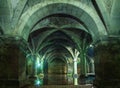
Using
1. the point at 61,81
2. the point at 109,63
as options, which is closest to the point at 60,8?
the point at 109,63

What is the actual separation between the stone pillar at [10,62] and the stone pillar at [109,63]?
4.63 meters

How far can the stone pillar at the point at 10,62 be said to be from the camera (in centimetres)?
1212

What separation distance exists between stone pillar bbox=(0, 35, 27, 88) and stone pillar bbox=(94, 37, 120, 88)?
463cm

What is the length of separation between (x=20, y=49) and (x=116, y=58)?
5444mm

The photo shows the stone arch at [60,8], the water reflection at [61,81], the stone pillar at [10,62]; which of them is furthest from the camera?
the water reflection at [61,81]

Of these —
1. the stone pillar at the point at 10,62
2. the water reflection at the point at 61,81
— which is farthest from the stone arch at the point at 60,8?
the water reflection at the point at 61,81

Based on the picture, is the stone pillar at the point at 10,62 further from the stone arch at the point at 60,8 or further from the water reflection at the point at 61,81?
the water reflection at the point at 61,81

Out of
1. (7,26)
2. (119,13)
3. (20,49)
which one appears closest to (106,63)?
(119,13)

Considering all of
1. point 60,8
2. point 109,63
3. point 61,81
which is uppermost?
point 60,8

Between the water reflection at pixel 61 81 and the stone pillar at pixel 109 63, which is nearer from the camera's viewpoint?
the stone pillar at pixel 109 63

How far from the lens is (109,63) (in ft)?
40.8

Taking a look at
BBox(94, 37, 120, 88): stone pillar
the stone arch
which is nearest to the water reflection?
BBox(94, 37, 120, 88): stone pillar

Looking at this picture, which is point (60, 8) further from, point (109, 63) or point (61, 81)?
point (61, 81)

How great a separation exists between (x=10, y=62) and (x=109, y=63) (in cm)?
550
